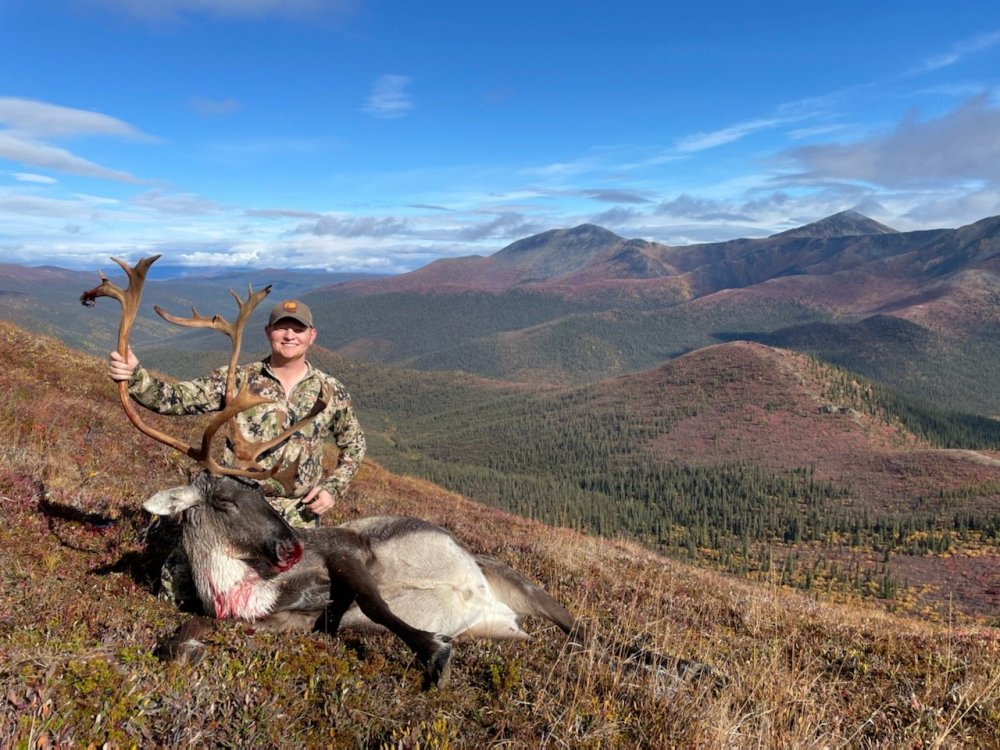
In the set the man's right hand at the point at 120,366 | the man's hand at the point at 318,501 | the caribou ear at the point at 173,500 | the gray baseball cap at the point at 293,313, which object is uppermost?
the gray baseball cap at the point at 293,313

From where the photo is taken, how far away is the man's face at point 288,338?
5.98 metres

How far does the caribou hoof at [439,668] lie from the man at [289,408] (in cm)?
198

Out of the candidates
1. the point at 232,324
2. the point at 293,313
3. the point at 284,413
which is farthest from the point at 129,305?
the point at 284,413

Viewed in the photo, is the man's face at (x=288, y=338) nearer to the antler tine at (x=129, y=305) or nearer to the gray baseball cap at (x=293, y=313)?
the gray baseball cap at (x=293, y=313)

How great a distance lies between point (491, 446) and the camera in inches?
6570

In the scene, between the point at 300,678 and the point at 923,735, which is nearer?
the point at 300,678

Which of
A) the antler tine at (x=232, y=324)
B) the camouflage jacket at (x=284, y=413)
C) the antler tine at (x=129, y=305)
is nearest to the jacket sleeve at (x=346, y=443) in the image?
the camouflage jacket at (x=284, y=413)

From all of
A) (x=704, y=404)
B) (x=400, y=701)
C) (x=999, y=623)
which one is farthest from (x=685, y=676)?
(x=704, y=404)

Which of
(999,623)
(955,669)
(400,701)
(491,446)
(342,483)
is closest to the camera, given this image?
(400,701)

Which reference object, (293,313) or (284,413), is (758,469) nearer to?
(284,413)

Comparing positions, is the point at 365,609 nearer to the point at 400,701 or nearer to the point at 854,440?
the point at 400,701

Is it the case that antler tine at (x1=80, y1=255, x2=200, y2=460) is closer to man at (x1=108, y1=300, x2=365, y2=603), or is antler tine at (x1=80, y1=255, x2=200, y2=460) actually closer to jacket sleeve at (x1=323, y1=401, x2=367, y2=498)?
man at (x1=108, y1=300, x2=365, y2=603)

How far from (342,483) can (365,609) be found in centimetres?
204

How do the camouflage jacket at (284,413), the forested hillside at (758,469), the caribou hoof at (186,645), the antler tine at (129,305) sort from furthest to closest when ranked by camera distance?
1. the forested hillside at (758,469)
2. the camouflage jacket at (284,413)
3. the antler tine at (129,305)
4. the caribou hoof at (186,645)
